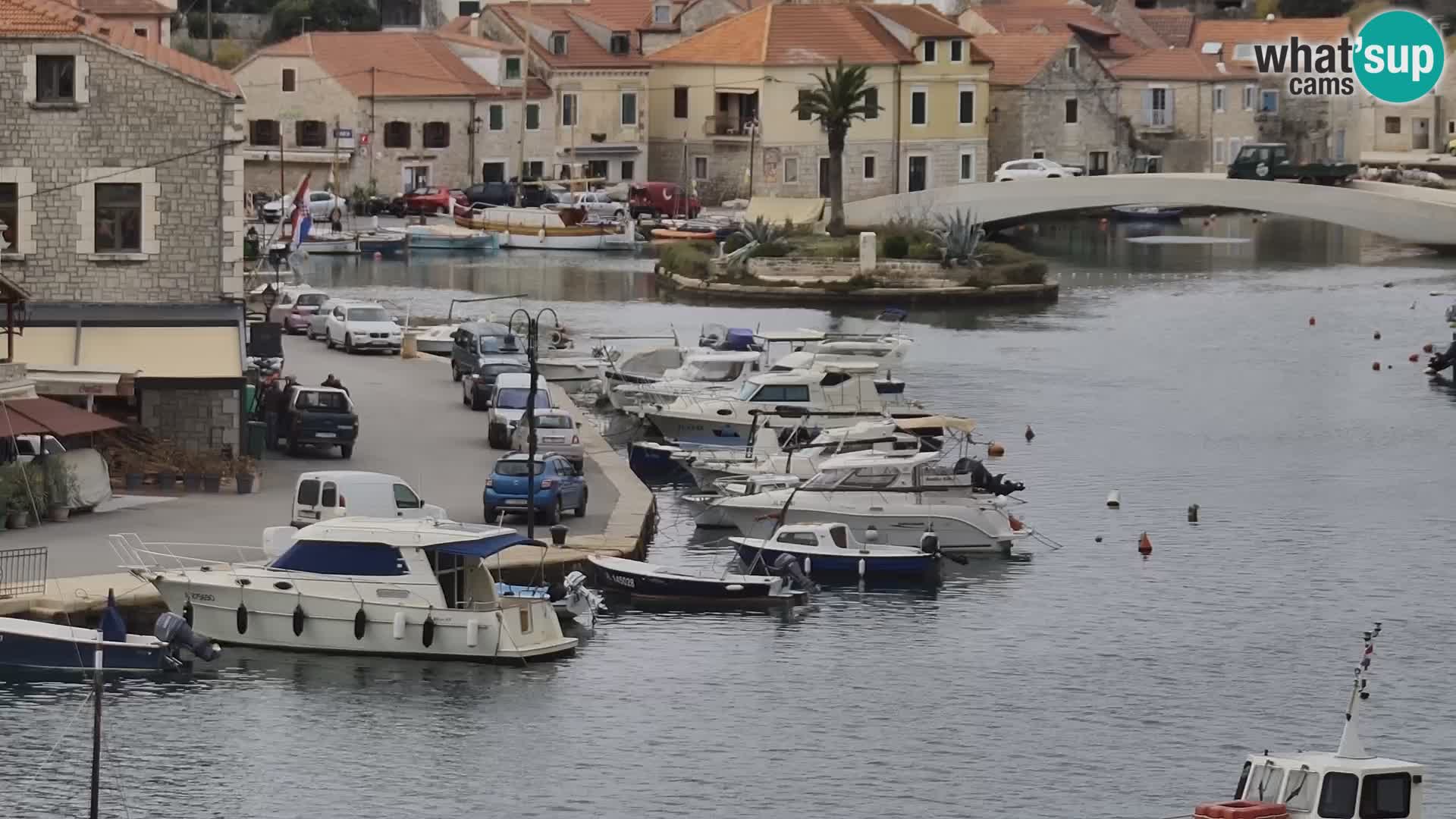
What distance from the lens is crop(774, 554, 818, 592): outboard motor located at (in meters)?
55.2

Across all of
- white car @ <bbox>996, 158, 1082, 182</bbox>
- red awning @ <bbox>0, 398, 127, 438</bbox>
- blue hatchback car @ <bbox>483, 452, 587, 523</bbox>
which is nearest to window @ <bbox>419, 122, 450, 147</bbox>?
white car @ <bbox>996, 158, 1082, 182</bbox>

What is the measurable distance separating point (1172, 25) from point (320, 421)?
4973 inches

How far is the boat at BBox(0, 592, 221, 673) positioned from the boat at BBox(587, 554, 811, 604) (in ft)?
29.5

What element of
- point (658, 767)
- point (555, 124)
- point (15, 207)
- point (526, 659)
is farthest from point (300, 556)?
point (555, 124)

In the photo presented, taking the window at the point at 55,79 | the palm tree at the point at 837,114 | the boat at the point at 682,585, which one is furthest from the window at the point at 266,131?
the boat at the point at 682,585

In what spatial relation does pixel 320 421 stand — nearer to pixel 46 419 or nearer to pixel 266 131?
pixel 46 419

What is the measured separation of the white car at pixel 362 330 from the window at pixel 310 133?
53.3 metres

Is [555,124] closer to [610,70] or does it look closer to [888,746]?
[610,70]

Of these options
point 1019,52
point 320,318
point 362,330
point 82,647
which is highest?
point 1019,52

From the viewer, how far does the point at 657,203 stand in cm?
14312

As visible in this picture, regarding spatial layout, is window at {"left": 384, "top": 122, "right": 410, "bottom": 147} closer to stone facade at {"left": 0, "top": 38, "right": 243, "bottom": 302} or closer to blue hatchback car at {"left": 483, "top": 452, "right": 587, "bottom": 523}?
stone facade at {"left": 0, "top": 38, "right": 243, "bottom": 302}

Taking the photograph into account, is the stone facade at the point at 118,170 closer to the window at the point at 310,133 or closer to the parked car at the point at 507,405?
the parked car at the point at 507,405

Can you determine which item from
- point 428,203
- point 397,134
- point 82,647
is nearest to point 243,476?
point 82,647

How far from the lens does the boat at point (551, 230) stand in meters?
132
